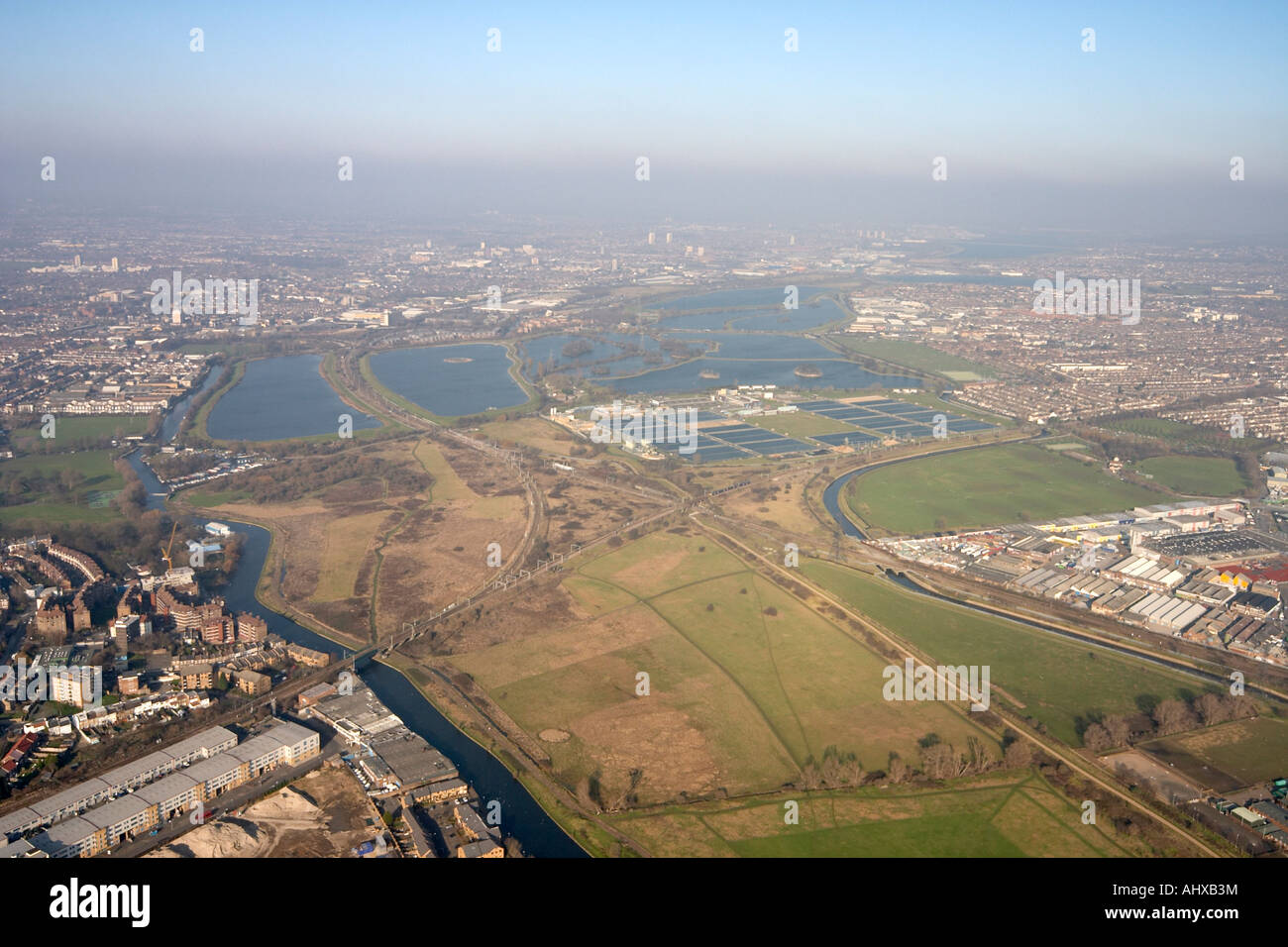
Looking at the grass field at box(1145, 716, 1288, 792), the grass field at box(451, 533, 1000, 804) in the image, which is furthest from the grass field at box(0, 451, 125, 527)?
the grass field at box(1145, 716, 1288, 792)

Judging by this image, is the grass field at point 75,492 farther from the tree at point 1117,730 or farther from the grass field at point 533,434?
the tree at point 1117,730

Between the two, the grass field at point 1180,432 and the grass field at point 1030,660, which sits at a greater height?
the grass field at point 1180,432

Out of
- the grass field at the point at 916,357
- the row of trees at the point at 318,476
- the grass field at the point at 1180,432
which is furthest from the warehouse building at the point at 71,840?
the grass field at the point at 916,357

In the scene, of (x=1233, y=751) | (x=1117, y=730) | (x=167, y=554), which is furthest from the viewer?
(x=167, y=554)

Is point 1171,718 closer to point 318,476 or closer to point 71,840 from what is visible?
point 71,840

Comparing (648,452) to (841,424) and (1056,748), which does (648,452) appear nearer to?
(841,424)

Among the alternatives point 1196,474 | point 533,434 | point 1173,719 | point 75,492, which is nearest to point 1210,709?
point 1173,719
